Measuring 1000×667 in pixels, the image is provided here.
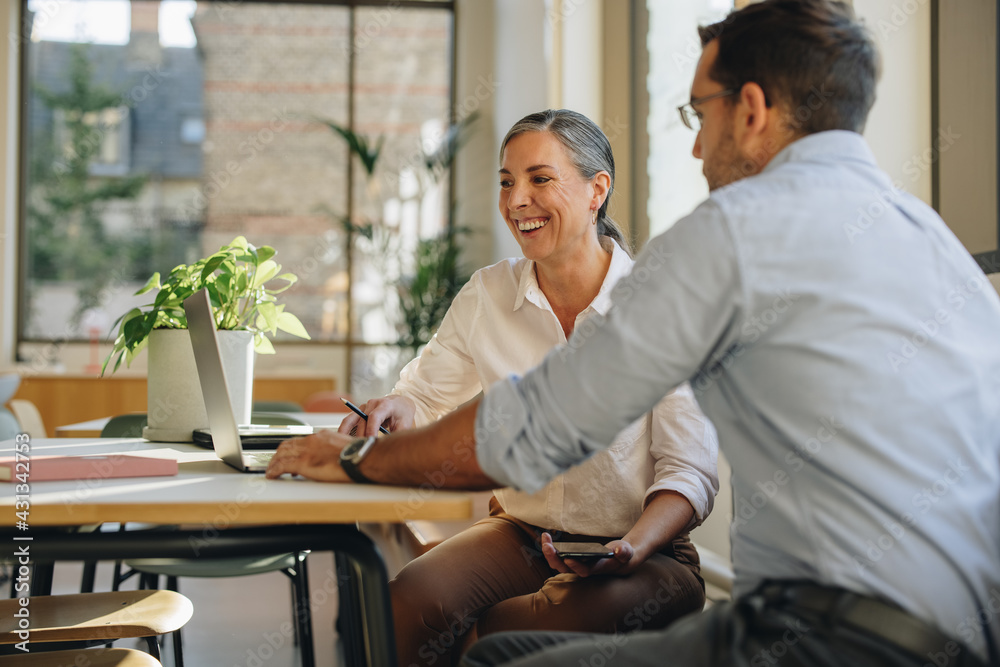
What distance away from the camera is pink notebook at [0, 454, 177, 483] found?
1.05 meters

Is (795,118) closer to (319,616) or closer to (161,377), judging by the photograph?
(161,377)

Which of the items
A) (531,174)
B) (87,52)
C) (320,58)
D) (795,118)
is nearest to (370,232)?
(320,58)

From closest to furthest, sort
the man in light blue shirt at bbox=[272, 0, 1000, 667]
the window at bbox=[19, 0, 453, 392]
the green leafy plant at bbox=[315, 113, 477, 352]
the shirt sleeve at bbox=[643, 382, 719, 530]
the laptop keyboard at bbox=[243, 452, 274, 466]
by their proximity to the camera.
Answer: the man in light blue shirt at bbox=[272, 0, 1000, 667]
the laptop keyboard at bbox=[243, 452, 274, 466]
the shirt sleeve at bbox=[643, 382, 719, 530]
the green leafy plant at bbox=[315, 113, 477, 352]
the window at bbox=[19, 0, 453, 392]

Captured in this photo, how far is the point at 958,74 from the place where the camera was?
71.9 inches

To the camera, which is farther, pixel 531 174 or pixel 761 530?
pixel 531 174

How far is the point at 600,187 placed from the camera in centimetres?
185

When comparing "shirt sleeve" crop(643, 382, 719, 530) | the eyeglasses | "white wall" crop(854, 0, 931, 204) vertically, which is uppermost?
"white wall" crop(854, 0, 931, 204)

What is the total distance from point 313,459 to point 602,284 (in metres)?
0.80

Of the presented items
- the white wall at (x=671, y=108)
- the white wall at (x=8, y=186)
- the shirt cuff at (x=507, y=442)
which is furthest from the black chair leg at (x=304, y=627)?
the white wall at (x=8, y=186)

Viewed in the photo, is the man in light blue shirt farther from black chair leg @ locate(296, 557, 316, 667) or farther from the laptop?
black chair leg @ locate(296, 557, 316, 667)

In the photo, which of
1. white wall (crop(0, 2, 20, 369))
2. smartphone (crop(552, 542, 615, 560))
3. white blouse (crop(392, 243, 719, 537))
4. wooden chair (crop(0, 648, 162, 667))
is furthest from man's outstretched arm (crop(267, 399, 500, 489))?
white wall (crop(0, 2, 20, 369))

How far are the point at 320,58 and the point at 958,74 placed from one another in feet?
18.1

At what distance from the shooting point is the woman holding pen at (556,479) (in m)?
1.38

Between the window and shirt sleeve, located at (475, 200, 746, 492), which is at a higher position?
the window
